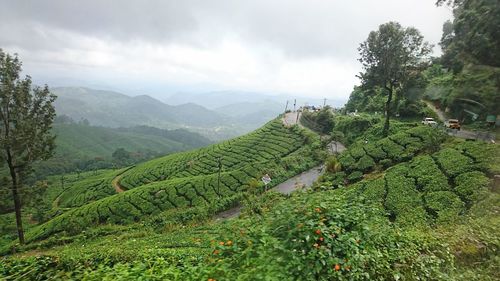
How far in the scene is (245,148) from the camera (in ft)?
168

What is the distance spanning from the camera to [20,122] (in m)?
21.0

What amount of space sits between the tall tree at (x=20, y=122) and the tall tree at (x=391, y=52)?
2996 cm

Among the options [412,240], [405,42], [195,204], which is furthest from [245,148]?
[412,240]

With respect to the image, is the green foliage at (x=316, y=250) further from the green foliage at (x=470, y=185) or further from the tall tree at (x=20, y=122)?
the tall tree at (x=20, y=122)

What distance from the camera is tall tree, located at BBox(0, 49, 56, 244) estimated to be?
20234mm

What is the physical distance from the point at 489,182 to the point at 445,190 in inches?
79.7

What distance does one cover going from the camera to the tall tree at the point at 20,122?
66.4ft

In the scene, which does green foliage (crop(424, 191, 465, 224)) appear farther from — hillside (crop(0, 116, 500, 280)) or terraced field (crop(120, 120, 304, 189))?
terraced field (crop(120, 120, 304, 189))

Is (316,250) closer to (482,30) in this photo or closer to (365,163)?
(365,163)

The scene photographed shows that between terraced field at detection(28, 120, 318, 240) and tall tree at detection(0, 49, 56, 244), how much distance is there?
10.8 metres

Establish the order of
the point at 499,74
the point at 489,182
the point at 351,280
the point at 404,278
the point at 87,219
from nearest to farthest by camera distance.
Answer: the point at 351,280, the point at 404,278, the point at 489,182, the point at 499,74, the point at 87,219

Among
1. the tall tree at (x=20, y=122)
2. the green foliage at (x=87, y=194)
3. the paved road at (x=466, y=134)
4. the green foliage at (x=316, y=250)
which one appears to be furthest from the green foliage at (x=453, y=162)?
the green foliage at (x=87, y=194)

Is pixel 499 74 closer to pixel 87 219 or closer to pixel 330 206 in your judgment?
pixel 330 206

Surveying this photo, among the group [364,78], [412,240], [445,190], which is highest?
[364,78]
